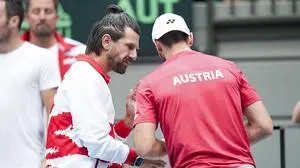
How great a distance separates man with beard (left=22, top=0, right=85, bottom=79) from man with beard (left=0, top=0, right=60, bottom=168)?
96 cm

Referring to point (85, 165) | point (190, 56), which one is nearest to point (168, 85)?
point (190, 56)

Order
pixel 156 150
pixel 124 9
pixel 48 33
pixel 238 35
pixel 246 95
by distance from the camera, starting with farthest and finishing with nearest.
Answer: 1. pixel 238 35
2. pixel 124 9
3. pixel 48 33
4. pixel 246 95
5. pixel 156 150

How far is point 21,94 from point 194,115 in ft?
5.28

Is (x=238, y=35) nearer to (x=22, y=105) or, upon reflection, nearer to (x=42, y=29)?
(x=42, y=29)

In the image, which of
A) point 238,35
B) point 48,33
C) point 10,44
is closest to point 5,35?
point 10,44

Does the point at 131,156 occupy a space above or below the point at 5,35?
below

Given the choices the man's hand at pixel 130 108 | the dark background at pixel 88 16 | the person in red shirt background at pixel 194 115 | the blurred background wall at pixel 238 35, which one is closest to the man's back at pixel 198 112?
the person in red shirt background at pixel 194 115

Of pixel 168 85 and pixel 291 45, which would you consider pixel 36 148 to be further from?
pixel 291 45

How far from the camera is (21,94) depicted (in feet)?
21.0

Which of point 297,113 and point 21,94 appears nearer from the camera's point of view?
point 21,94

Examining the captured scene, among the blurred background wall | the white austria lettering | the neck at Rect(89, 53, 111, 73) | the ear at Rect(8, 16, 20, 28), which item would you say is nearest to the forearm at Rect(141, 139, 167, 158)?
the white austria lettering

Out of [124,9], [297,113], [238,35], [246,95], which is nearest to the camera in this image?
[246,95]

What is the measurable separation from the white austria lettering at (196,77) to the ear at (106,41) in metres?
0.56

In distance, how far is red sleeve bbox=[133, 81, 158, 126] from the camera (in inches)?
207
